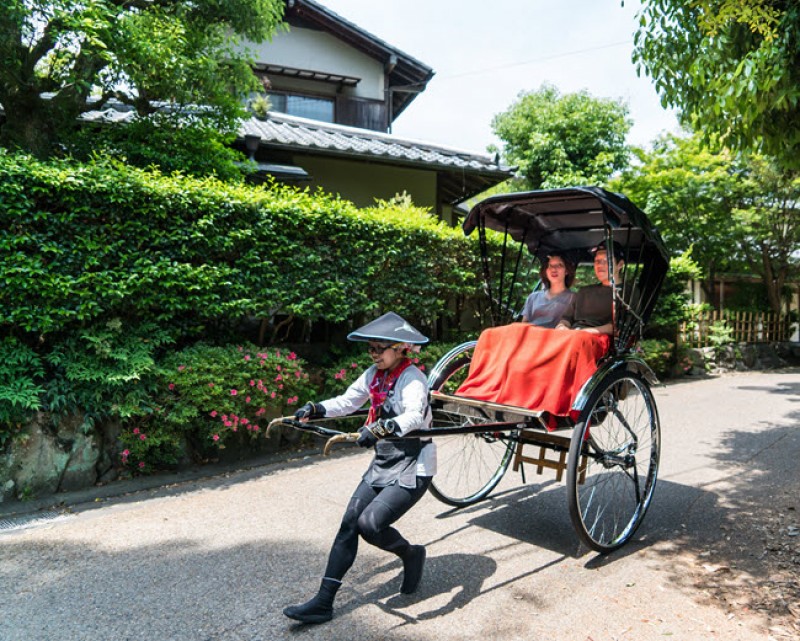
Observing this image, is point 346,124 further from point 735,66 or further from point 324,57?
point 735,66

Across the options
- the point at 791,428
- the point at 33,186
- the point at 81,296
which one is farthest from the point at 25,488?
the point at 791,428

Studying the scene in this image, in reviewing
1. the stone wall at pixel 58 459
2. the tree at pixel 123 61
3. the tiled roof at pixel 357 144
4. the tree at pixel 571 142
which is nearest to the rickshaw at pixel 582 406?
the stone wall at pixel 58 459

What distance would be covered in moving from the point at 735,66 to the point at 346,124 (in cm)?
1033

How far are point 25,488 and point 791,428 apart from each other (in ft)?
29.0

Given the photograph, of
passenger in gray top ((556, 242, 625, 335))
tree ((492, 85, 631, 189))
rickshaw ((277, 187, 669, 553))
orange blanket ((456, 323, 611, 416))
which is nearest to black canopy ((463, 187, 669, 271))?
rickshaw ((277, 187, 669, 553))

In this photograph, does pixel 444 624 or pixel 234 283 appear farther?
pixel 234 283

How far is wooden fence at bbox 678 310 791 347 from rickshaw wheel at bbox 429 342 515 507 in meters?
9.20

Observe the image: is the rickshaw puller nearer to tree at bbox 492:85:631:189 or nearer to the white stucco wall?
the white stucco wall

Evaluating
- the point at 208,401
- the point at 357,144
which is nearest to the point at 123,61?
the point at 208,401

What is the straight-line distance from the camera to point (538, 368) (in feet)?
14.0

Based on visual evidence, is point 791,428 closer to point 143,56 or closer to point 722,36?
point 722,36

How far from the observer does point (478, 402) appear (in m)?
4.20

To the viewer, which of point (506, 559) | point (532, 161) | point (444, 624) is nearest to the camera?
point (444, 624)

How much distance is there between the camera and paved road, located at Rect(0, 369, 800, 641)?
10.5 feet
